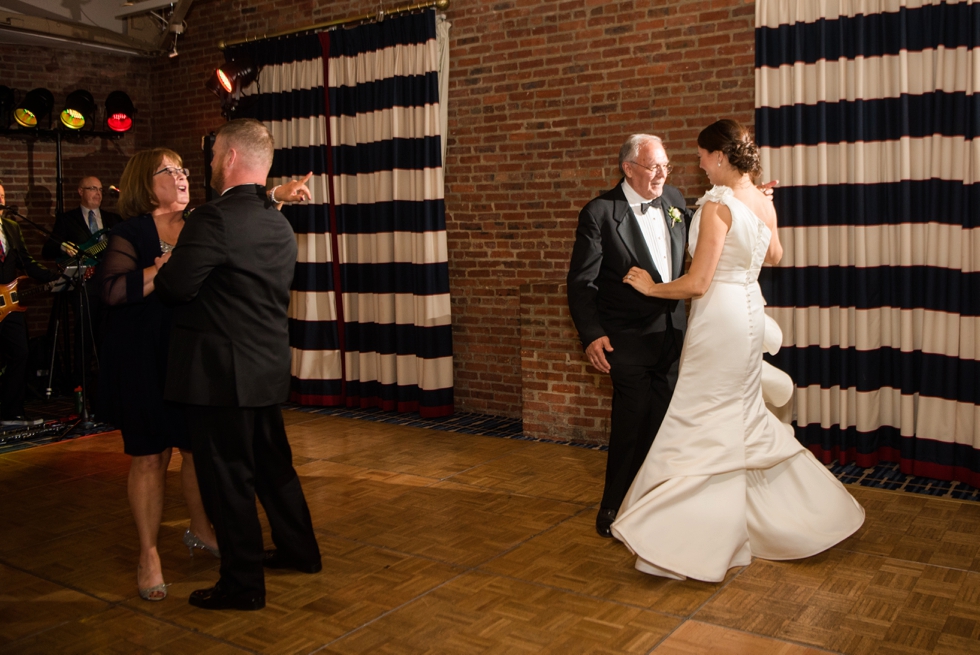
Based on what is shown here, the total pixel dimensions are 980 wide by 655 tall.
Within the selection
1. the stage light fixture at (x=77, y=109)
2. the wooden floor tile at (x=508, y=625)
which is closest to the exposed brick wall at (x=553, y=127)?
the wooden floor tile at (x=508, y=625)

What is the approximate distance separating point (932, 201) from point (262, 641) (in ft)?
12.0

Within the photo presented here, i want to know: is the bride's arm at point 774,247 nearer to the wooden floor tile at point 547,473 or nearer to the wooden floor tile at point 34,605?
the wooden floor tile at point 547,473

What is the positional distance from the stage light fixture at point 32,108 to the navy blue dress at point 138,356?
16.9 feet

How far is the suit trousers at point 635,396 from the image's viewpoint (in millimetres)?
3643

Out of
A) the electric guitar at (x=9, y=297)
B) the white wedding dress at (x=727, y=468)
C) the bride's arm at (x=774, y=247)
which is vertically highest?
the bride's arm at (x=774, y=247)

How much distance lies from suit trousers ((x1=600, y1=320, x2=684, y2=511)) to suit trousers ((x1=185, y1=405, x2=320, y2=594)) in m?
1.36

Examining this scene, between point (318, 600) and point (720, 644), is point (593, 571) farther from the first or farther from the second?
point (318, 600)

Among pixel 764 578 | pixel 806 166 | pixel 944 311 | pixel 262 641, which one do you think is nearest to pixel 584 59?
pixel 806 166

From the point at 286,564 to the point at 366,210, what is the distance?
3567mm

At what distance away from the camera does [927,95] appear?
4332mm

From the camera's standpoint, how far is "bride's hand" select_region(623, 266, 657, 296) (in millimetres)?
3426

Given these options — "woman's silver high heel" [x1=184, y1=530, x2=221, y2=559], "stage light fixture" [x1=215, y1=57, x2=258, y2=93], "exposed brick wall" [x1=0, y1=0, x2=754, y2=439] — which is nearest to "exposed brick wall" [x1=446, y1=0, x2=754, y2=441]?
"exposed brick wall" [x1=0, y1=0, x2=754, y2=439]

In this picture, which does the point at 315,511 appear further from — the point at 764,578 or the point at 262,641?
the point at 764,578

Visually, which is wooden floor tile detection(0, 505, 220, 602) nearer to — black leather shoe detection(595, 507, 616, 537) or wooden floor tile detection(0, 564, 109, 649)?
wooden floor tile detection(0, 564, 109, 649)
